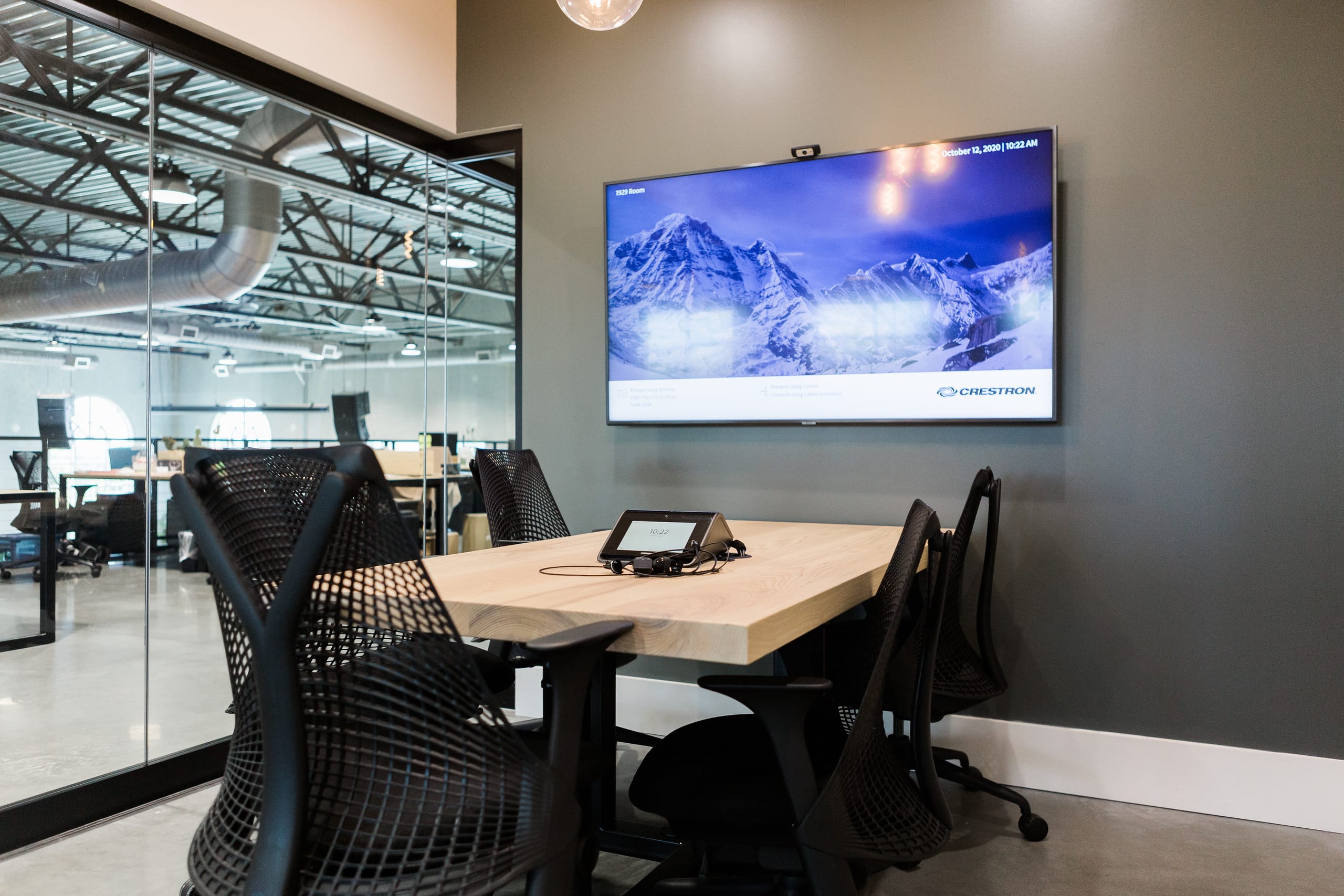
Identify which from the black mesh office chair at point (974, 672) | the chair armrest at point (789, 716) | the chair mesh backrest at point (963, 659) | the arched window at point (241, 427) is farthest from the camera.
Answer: the arched window at point (241, 427)

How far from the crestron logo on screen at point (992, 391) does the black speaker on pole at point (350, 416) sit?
2.38 m

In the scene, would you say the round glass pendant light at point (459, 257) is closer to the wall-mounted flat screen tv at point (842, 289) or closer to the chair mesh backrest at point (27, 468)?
the wall-mounted flat screen tv at point (842, 289)

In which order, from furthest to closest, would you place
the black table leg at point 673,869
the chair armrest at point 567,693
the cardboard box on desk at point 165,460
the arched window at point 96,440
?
the cardboard box on desk at point 165,460 → the arched window at point 96,440 → the black table leg at point 673,869 → the chair armrest at point 567,693

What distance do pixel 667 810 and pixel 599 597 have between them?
0.40 m

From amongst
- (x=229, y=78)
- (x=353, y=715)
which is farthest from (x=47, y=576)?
(x=353, y=715)

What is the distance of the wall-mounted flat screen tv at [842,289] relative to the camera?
10.6 ft

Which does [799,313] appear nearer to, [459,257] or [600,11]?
[600,11]

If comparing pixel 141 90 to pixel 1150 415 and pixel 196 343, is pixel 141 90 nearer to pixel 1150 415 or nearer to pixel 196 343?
pixel 196 343

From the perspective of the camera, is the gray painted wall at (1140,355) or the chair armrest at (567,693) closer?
the chair armrest at (567,693)

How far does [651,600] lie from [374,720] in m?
0.55

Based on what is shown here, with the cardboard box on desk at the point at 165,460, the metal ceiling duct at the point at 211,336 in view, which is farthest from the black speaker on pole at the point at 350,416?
the cardboard box on desk at the point at 165,460

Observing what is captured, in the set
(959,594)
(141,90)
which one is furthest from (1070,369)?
(141,90)

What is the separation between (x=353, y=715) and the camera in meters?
1.22

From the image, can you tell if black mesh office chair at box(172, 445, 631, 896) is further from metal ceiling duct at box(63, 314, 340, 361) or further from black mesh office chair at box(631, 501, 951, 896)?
metal ceiling duct at box(63, 314, 340, 361)
